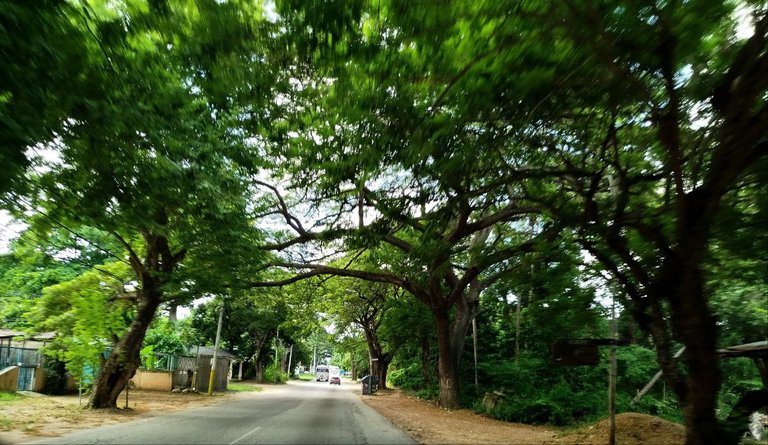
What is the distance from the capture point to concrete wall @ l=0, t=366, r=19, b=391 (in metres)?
18.7

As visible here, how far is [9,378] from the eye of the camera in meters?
19.0

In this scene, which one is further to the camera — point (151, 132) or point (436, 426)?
point (436, 426)

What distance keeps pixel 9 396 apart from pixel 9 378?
1930mm

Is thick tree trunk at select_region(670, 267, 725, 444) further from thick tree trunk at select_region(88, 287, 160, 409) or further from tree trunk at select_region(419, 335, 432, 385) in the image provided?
tree trunk at select_region(419, 335, 432, 385)

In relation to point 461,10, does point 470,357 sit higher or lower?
lower

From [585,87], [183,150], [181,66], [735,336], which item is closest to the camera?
[585,87]

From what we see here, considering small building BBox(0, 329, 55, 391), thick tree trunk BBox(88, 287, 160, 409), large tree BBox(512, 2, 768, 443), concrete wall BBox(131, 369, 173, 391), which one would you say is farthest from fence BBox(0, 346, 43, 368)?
large tree BBox(512, 2, 768, 443)

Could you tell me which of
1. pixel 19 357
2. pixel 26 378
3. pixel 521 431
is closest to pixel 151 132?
pixel 521 431

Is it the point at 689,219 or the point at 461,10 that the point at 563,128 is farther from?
the point at 461,10

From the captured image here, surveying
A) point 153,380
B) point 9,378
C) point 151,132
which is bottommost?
point 153,380

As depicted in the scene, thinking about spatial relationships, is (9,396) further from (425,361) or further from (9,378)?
(425,361)

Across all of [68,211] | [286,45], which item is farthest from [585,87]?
[68,211]

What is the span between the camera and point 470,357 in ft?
83.9

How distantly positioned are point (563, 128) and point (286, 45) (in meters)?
5.11
